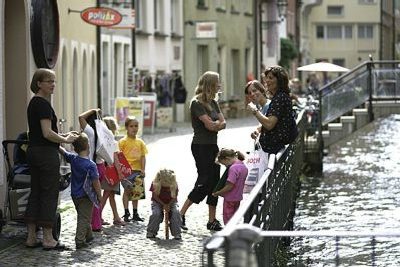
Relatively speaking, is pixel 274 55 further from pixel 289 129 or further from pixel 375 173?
pixel 289 129

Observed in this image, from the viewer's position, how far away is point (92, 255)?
12586 millimetres

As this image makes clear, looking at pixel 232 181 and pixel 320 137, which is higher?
pixel 232 181

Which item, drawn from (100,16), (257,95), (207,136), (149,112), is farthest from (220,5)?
(257,95)

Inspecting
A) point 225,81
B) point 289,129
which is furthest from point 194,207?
point 225,81

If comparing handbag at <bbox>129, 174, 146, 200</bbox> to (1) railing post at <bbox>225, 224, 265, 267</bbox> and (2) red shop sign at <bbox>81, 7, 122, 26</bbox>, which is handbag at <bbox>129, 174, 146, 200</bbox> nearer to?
(2) red shop sign at <bbox>81, 7, 122, 26</bbox>

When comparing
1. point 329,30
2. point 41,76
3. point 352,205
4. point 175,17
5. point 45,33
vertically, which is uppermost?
point 175,17

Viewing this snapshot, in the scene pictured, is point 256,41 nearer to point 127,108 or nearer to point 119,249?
point 127,108

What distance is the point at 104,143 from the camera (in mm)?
14664

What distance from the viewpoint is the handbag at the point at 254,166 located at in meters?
13.1

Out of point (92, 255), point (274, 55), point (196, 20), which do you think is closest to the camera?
point (92, 255)

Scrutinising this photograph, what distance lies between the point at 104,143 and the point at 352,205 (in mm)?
6027

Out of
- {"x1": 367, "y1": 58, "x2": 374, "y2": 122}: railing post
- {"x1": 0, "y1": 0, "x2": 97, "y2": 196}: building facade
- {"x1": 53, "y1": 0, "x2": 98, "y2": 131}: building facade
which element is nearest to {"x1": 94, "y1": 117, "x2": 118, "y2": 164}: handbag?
{"x1": 0, "y1": 0, "x2": 97, "y2": 196}: building facade

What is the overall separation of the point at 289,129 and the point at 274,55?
167 feet

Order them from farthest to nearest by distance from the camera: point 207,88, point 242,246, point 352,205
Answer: point 352,205, point 207,88, point 242,246
